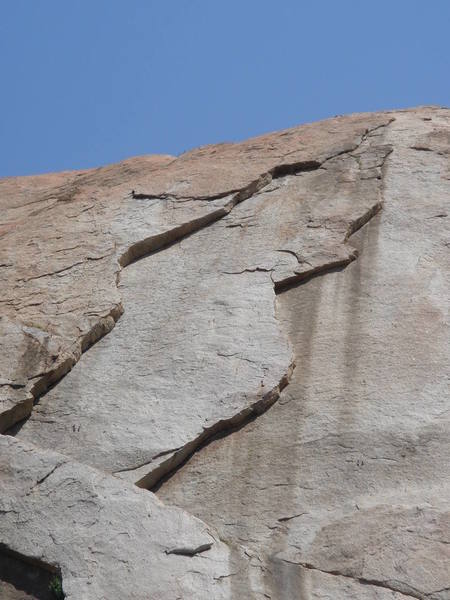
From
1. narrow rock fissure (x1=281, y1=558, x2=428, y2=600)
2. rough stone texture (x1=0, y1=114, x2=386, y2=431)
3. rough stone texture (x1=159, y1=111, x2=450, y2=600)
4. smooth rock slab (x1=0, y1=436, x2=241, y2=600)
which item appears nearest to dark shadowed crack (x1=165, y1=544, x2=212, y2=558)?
smooth rock slab (x1=0, y1=436, x2=241, y2=600)

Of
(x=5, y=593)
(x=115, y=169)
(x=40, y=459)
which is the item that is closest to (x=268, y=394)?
(x=40, y=459)

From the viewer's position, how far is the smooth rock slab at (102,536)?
759cm

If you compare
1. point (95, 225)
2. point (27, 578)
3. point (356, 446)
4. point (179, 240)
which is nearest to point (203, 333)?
point (179, 240)

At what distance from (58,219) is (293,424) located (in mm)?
4186

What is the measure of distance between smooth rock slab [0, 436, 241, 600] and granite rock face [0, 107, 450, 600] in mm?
15

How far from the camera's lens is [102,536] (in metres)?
7.93

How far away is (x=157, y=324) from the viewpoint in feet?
32.8

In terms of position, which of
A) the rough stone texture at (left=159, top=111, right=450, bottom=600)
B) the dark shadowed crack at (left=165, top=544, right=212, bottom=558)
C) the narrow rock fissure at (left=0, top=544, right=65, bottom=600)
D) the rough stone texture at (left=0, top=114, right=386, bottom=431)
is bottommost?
the narrow rock fissure at (left=0, top=544, right=65, bottom=600)

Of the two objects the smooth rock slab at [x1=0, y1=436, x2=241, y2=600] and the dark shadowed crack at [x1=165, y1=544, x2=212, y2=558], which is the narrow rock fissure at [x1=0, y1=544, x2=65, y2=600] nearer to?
the smooth rock slab at [x1=0, y1=436, x2=241, y2=600]

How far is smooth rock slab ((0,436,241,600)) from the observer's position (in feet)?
24.9

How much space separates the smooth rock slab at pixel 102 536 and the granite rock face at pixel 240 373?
1 cm

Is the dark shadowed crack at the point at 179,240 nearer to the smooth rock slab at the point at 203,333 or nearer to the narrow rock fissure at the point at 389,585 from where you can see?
the smooth rock slab at the point at 203,333

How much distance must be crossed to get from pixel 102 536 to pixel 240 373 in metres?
1.93

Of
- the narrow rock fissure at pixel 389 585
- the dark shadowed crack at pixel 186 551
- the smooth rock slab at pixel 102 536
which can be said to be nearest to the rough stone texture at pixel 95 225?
the smooth rock slab at pixel 102 536
